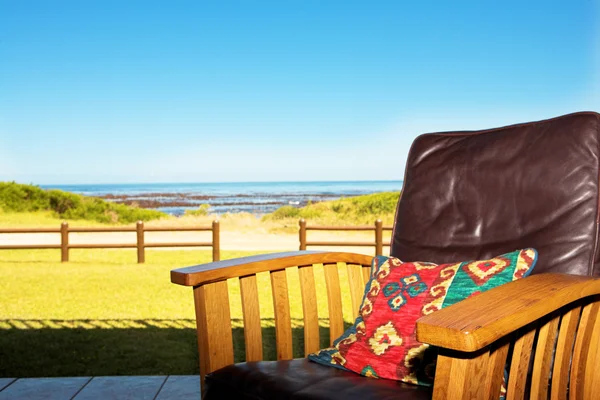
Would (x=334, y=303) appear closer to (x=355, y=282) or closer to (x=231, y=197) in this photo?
(x=355, y=282)

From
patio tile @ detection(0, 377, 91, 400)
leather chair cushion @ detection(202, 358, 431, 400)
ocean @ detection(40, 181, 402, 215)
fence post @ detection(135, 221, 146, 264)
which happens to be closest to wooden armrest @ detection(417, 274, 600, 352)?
leather chair cushion @ detection(202, 358, 431, 400)

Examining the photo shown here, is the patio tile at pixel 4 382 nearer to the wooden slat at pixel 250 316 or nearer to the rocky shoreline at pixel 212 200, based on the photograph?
the wooden slat at pixel 250 316

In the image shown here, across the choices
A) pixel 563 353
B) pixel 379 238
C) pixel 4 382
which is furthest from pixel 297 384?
pixel 379 238

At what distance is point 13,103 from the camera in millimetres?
23672

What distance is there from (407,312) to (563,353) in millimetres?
334

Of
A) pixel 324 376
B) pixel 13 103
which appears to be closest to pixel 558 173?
pixel 324 376

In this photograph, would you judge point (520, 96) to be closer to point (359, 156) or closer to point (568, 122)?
point (359, 156)

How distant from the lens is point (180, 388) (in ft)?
7.23

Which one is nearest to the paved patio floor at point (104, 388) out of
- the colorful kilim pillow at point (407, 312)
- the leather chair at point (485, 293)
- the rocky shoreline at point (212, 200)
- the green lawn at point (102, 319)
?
the green lawn at point (102, 319)

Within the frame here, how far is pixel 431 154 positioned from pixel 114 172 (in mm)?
28352

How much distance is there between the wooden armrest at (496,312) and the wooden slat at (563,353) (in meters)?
0.08

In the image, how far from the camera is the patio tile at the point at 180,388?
211cm

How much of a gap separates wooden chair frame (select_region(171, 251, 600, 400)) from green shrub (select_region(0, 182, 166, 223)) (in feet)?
48.8

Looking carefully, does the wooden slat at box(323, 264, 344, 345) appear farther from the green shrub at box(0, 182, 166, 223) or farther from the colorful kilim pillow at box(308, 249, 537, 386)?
the green shrub at box(0, 182, 166, 223)
